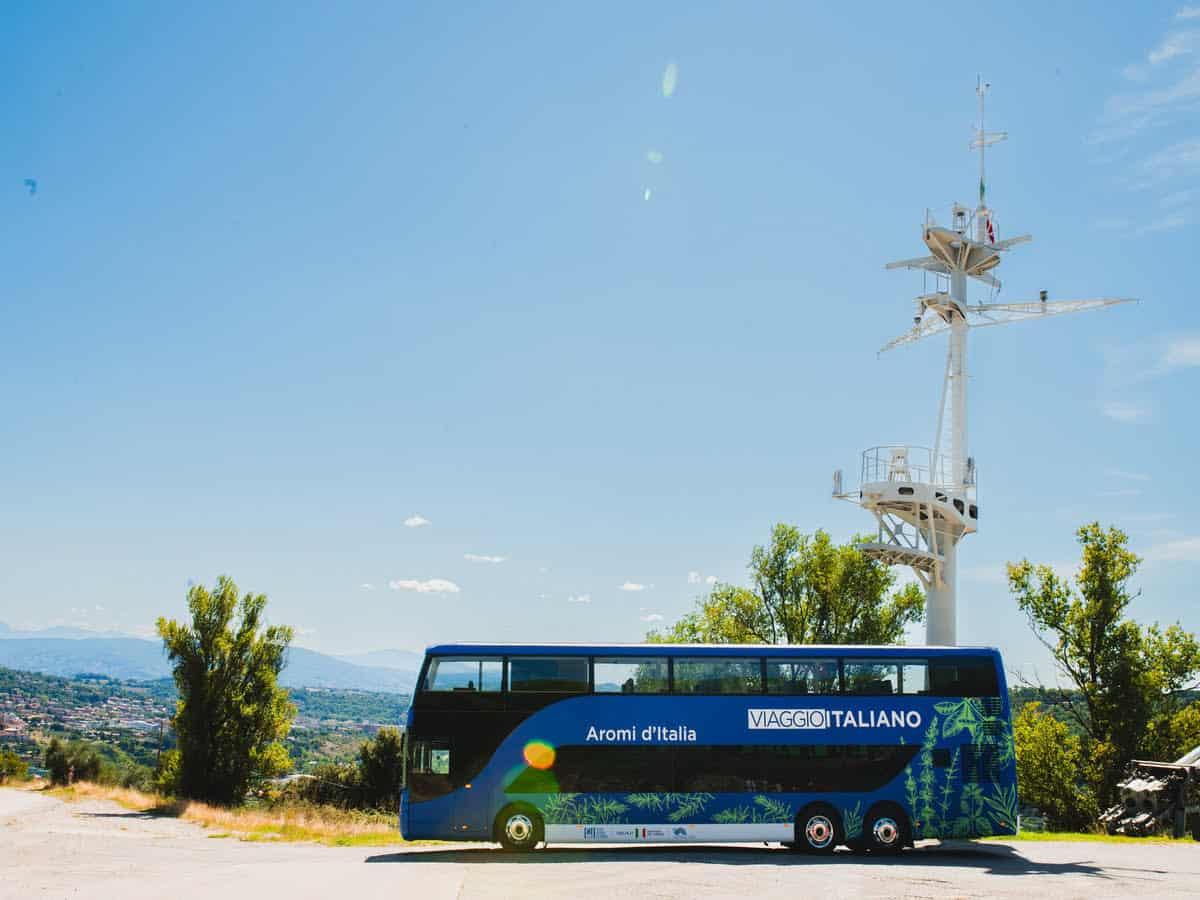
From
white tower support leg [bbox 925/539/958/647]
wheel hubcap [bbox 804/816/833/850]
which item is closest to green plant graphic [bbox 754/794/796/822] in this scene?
wheel hubcap [bbox 804/816/833/850]

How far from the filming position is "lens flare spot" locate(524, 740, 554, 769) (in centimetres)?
1858

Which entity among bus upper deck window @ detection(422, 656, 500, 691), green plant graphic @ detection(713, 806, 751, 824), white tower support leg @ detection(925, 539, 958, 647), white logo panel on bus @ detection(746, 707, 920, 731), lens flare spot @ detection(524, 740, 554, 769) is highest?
white tower support leg @ detection(925, 539, 958, 647)

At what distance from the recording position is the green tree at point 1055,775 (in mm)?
34312

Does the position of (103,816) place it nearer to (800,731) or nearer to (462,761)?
(462,761)

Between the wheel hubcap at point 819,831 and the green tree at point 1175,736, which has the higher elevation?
the green tree at point 1175,736

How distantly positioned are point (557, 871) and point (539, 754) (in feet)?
9.70

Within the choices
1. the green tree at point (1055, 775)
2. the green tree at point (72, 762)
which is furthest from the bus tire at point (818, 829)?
the green tree at point (72, 762)

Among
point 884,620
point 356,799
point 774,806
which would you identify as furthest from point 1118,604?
point 356,799

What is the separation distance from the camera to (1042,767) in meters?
34.7

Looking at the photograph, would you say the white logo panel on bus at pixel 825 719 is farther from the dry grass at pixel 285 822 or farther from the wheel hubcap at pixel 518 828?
the dry grass at pixel 285 822

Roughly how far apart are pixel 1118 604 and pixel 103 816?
3617 centimetres

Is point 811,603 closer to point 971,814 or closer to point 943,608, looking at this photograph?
point 943,608

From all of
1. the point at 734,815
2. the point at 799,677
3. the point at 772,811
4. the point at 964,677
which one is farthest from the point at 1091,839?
the point at 734,815

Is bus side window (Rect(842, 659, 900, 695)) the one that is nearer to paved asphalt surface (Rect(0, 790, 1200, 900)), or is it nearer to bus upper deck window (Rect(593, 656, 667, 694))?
paved asphalt surface (Rect(0, 790, 1200, 900))
